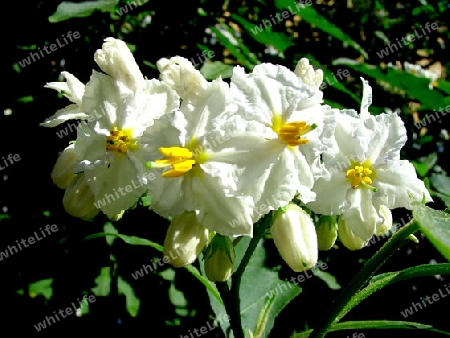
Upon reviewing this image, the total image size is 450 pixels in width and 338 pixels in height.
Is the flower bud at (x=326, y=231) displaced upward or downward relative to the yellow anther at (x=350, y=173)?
downward

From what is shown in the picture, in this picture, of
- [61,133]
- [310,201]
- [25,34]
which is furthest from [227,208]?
[25,34]

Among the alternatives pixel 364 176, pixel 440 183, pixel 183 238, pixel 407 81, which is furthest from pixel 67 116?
pixel 440 183

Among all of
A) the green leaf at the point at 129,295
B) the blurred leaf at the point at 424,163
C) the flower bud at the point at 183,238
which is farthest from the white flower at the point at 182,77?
the blurred leaf at the point at 424,163

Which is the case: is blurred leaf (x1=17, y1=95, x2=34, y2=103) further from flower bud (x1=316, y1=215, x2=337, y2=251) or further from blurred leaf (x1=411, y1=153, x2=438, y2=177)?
blurred leaf (x1=411, y1=153, x2=438, y2=177)

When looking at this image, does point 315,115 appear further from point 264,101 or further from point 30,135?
point 30,135

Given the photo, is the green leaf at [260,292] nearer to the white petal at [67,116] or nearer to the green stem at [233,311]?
the green stem at [233,311]

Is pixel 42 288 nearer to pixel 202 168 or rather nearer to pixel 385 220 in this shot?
pixel 202 168
